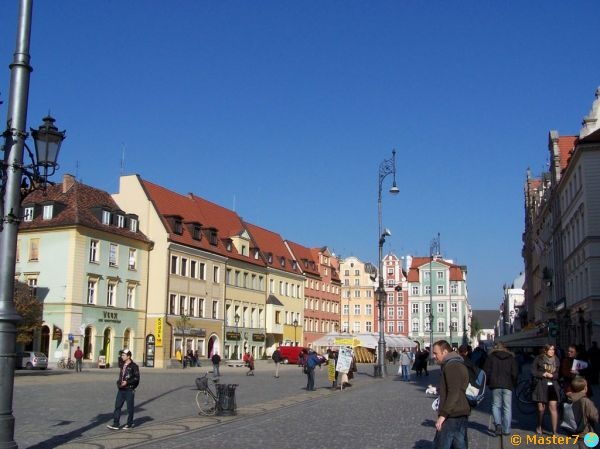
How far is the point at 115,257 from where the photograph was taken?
5444cm

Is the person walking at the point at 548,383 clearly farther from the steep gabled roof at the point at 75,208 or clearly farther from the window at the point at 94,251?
the window at the point at 94,251

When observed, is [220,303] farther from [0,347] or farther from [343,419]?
[0,347]

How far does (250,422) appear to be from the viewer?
16594mm

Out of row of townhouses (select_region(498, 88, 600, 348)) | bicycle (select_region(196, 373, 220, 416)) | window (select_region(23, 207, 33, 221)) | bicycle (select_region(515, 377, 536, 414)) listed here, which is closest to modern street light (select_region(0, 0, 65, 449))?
bicycle (select_region(196, 373, 220, 416))

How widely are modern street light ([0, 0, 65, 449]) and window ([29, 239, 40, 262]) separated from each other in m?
43.2

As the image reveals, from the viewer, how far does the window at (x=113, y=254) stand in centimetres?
5372

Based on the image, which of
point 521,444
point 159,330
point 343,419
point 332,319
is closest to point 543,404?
point 521,444

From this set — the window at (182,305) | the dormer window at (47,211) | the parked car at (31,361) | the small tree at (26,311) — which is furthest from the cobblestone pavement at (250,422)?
the window at (182,305)

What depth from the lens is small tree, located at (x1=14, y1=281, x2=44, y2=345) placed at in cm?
4203

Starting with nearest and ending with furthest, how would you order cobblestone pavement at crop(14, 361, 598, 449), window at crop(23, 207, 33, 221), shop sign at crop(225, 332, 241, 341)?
cobblestone pavement at crop(14, 361, 598, 449)
window at crop(23, 207, 33, 221)
shop sign at crop(225, 332, 241, 341)

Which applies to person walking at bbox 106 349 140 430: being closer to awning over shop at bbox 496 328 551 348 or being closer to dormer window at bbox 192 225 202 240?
awning over shop at bbox 496 328 551 348

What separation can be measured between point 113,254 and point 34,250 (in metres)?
5.68

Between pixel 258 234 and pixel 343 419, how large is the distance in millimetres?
66625

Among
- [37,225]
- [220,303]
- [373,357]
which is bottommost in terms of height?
[373,357]
